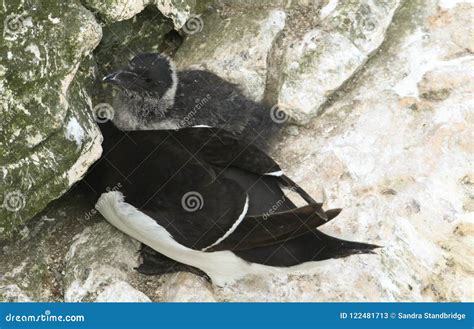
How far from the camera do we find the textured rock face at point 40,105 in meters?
3.92

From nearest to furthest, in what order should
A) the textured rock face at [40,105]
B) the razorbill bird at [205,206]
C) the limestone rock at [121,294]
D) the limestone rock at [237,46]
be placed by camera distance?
the textured rock face at [40,105] → the razorbill bird at [205,206] → the limestone rock at [121,294] → the limestone rock at [237,46]

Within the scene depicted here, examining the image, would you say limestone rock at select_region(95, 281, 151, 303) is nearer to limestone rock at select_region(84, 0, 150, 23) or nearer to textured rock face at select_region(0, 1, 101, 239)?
textured rock face at select_region(0, 1, 101, 239)

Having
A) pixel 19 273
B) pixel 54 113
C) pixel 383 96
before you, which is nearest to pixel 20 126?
pixel 54 113

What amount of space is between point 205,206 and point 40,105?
1.07 m

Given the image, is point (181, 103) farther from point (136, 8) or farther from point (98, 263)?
point (98, 263)

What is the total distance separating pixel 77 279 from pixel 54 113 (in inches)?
41.9

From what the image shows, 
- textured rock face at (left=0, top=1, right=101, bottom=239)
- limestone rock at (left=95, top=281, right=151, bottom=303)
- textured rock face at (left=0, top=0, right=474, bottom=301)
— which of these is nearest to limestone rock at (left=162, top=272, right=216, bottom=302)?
textured rock face at (left=0, top=0, right=474, bottom=301)

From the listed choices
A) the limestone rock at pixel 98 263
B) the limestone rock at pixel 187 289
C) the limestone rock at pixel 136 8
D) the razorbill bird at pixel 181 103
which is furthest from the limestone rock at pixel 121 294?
the limestone rock at pixel 136 8

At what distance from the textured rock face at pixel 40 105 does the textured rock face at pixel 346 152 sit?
1.03ft

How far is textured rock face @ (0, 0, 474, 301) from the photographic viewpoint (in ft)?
14.6

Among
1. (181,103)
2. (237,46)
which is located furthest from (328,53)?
(181,103)

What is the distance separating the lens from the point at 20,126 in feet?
13.1

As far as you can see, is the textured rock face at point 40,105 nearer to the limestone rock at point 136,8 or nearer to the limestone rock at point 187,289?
the limestone rock at point 136,8

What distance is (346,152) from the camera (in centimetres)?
503
